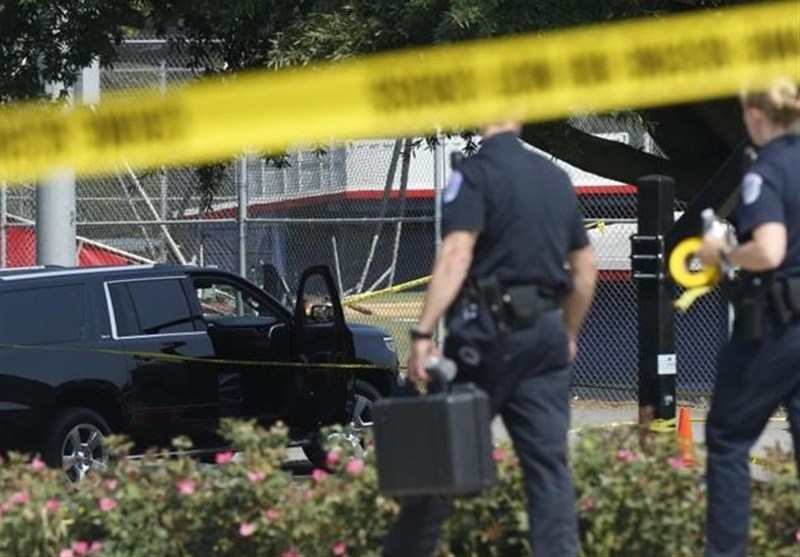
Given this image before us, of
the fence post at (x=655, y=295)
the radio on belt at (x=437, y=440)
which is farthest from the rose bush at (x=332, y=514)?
the fence post at (x=655, y=295)

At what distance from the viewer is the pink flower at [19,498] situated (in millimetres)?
6703

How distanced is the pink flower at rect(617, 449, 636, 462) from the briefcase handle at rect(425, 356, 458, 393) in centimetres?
102

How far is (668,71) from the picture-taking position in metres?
7.77

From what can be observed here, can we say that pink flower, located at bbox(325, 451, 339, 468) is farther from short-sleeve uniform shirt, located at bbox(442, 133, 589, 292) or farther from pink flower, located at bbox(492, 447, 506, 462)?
short-sleeve uniform shirt, located at bbox(442, 133, 589, 292)

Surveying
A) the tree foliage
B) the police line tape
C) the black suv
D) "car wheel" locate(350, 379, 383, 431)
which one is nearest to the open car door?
the black suv

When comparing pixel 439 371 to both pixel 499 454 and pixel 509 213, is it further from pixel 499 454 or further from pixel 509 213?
pixel 499 454

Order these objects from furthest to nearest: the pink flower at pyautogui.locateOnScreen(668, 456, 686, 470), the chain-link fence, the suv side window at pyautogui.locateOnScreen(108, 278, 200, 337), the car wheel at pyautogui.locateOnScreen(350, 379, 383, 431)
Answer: the chain-link fence → the car wheel at pyautogui.locateOnScreen(350, 379, 383, 431) → the suv side window at pyautogui.locateOnScreen(108, 278, 200, 337) → the pink flower at pyautogui.locateOnScreen(668, 456, 686, 470)

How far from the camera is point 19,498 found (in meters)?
6.72

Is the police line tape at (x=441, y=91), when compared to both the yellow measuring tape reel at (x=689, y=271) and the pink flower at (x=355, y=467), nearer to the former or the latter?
the yellow measuring tape reel at (x=689, y=271)

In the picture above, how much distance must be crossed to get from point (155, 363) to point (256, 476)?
246 inches

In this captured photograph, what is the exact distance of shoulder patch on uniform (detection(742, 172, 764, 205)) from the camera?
6129 mm

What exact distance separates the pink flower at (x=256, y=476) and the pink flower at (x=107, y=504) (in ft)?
1.64

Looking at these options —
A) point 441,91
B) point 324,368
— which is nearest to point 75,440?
point 324,368

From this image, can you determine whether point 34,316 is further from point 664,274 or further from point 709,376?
point 709,376
